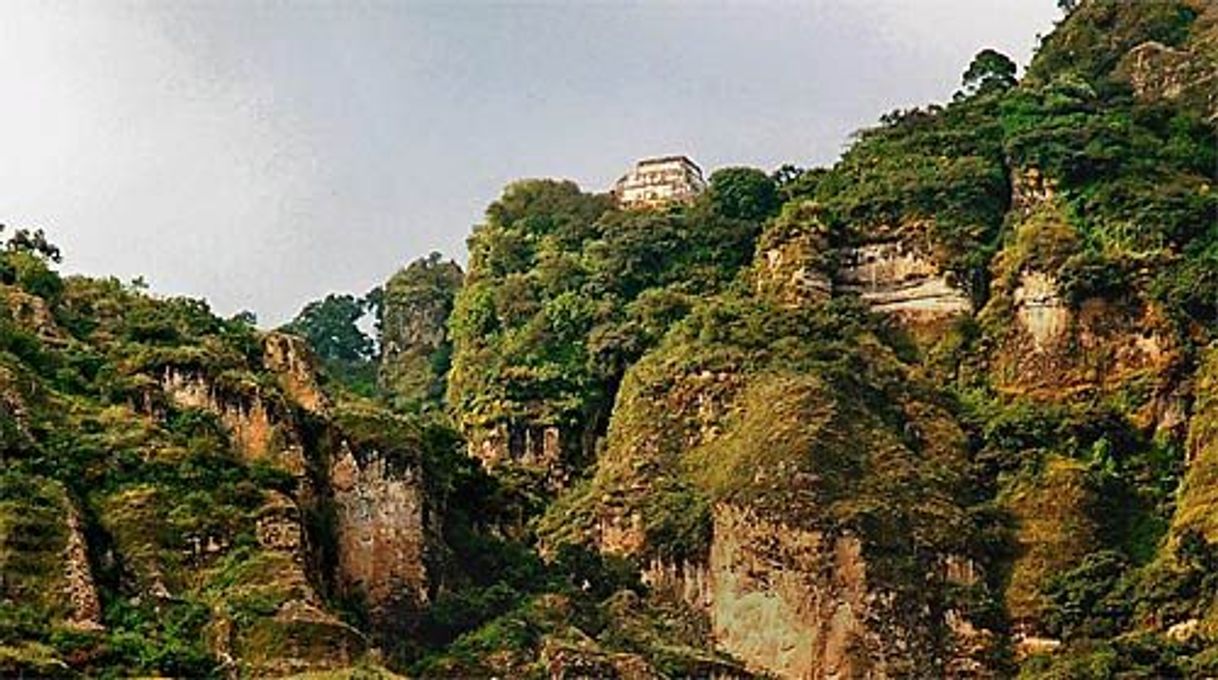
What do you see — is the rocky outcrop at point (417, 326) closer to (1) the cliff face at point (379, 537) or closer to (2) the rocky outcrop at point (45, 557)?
(1) the cliff face at point (379, 537)

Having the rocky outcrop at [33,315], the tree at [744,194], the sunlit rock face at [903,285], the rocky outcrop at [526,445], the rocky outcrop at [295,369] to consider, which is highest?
the tree at [744,194]

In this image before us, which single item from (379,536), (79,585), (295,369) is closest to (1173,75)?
(295,369)

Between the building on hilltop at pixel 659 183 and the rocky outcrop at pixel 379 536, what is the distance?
2844 cm

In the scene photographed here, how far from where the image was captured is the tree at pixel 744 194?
6856 cm

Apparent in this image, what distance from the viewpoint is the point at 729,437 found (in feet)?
184

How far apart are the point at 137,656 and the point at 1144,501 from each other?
2663cm

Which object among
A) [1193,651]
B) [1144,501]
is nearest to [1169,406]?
[1144,501]

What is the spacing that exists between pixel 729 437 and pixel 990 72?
22.9 meters

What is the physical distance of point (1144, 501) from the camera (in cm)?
5456

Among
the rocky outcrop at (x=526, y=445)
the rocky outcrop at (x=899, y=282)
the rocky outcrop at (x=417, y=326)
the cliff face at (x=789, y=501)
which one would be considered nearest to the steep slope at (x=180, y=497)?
the cliff face at (x=789, y=501)

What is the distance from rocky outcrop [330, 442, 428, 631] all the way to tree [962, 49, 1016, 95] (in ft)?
105

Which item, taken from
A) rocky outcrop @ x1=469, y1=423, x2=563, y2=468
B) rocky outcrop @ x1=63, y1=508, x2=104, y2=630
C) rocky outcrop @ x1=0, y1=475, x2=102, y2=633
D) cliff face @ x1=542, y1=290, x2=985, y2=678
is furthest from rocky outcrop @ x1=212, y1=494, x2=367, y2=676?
rocky outcrop @ x1=469, y1=423, x2=563, y2=468

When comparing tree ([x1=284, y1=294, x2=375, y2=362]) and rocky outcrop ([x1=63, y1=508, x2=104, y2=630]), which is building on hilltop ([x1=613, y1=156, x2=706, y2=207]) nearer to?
tree ([x1=284, y1=294, x2=375, y2=362])

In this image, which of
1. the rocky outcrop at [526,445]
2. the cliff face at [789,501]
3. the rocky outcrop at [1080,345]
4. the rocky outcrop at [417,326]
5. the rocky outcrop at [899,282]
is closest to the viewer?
the cliff face at [789,501]
